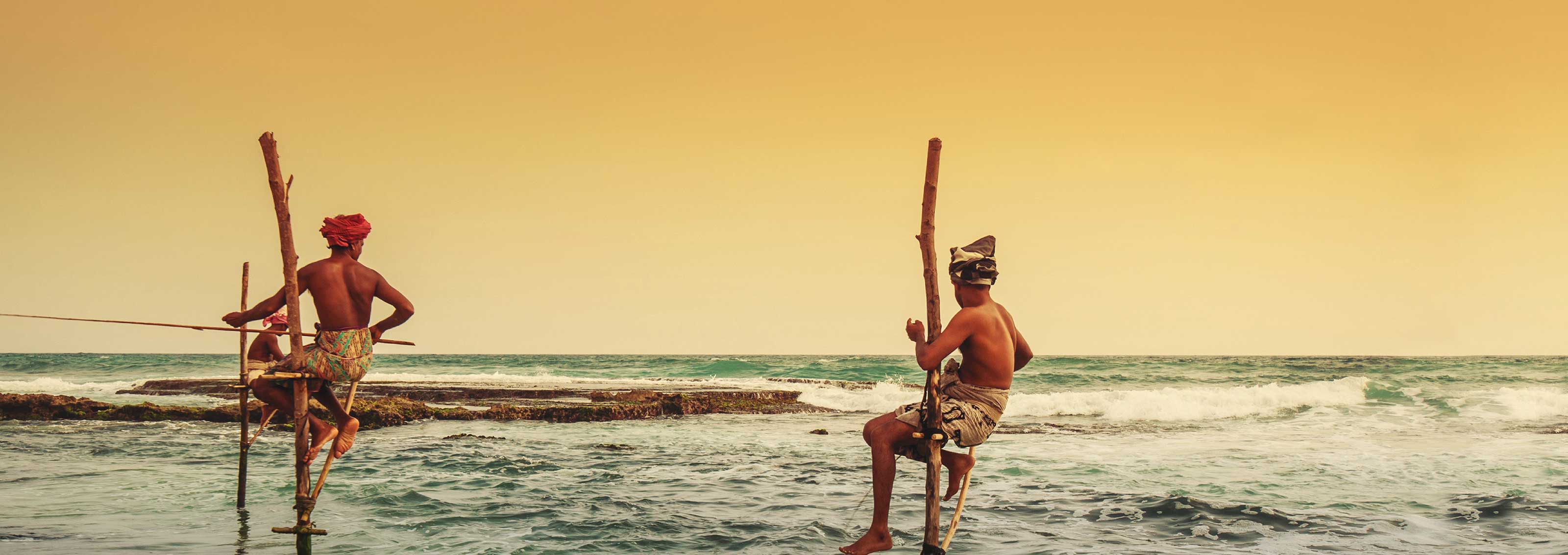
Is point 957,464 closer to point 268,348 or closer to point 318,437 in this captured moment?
point 318,437

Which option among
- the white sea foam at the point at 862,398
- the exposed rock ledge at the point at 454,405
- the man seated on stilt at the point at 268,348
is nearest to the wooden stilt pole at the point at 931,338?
the man seated on stilt at the point at 268,348

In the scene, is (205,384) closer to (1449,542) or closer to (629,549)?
(629,549)

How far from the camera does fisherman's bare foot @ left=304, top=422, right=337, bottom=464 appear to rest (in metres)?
7.00

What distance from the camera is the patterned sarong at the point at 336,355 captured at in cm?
688

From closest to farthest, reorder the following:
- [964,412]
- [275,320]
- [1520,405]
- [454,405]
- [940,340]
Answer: [940,340], [964,412], [275,320], [454,405], [1520,405]

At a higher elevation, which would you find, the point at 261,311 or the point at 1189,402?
the point at 261,311

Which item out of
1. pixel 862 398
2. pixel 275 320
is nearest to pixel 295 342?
pixel 275 320

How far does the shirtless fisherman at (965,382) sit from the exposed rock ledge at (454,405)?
42.1ft

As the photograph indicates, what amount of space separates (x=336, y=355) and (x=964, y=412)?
13.6 feet

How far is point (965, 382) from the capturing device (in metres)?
6.68

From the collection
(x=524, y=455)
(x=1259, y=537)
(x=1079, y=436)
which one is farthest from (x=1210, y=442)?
(x=524, y=455)

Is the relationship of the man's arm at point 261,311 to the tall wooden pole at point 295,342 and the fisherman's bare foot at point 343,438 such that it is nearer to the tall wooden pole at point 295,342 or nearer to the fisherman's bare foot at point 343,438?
the tall wooden pole at point 295,342

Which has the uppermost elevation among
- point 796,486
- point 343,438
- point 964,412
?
point 964,412

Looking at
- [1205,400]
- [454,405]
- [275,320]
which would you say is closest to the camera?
[275,320]
